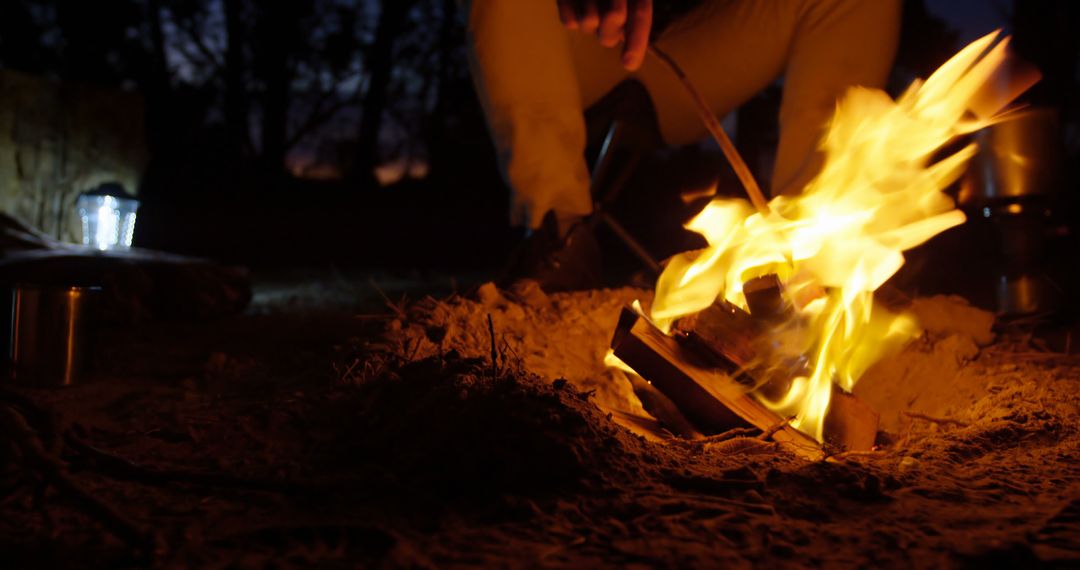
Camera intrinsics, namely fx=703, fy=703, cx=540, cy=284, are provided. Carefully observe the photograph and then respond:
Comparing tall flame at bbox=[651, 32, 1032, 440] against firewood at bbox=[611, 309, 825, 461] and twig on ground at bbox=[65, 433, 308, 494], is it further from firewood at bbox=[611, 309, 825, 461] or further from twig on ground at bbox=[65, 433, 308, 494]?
twig on ground at bbox=[65, 433, 308, 494]

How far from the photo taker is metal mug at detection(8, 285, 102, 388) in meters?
2.34

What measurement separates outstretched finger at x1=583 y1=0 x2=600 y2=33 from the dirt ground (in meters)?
1.01

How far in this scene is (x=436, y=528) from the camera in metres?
1.22

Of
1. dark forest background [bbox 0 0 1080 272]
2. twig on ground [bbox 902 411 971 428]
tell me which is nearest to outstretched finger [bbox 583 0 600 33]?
twig on ground [bbox 902 411 971 428]

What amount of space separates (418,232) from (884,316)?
21.4 ft

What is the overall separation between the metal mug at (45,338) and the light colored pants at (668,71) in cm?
166

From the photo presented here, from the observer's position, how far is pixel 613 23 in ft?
7.25

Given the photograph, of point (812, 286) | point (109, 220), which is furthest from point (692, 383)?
point (109, 220)

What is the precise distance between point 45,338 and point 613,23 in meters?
2.14

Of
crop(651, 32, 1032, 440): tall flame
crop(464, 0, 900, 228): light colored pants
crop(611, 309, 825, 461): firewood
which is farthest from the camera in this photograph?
crop(464, 0, 900, 228): light colored pants

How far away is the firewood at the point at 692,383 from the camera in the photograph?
1.87m

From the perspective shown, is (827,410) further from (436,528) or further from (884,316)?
(436,528)

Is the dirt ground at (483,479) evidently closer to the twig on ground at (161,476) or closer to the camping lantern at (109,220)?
the twig on ground at (161,476)

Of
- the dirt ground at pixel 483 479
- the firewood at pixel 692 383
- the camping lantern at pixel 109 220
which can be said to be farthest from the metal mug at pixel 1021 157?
the camping lantern at pixel 109 220
